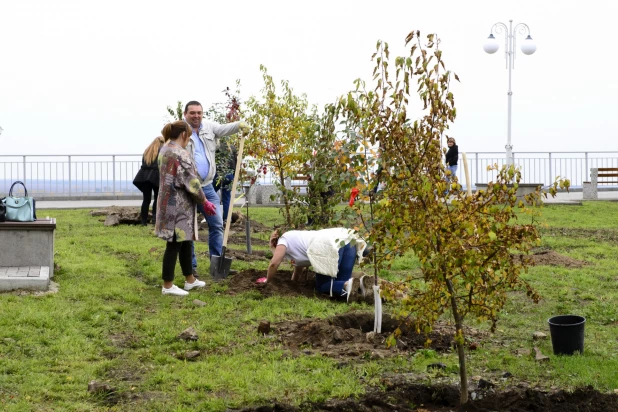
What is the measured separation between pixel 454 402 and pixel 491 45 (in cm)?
2228

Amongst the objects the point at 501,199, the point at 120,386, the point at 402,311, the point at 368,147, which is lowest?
the point at 120,386

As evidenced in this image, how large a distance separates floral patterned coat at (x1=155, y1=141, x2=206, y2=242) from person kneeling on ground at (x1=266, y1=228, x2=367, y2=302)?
3.18 feet

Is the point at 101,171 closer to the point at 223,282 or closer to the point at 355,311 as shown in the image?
the point at 223,282

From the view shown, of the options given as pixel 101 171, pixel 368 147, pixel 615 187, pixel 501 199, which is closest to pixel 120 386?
pixel 368 147

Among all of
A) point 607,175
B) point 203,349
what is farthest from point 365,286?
point 607,175

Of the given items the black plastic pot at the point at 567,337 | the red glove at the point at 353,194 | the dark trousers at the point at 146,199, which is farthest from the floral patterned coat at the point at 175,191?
the dark trousers at the point at 146,199

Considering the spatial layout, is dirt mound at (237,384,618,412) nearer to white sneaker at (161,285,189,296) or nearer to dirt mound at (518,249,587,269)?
white sneaker at (161,285,189,296)

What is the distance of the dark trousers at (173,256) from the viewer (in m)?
7.82

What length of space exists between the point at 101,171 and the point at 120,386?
23350mm

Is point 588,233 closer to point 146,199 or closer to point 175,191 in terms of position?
point 146,199

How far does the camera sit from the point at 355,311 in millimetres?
7055

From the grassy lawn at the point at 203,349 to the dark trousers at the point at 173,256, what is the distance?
270 millimetres

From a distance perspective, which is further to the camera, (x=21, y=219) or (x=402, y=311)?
(x=21, y=219)

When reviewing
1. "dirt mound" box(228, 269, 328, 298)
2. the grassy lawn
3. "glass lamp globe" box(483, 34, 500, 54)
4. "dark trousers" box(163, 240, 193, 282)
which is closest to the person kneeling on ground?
"dirt mound" box(228, 269, 328, 298)
